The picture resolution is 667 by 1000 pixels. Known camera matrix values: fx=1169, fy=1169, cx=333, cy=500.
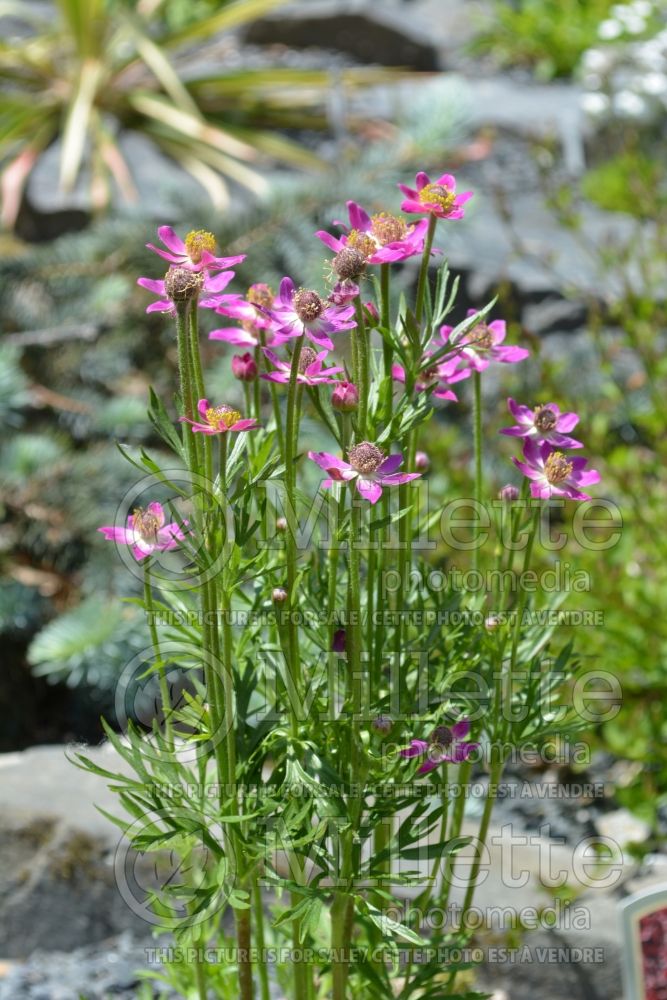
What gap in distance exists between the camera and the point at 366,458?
0.74 meters

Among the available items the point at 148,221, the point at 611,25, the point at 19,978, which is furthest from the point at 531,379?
the point at 611,25

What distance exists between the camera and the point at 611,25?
4070 mm

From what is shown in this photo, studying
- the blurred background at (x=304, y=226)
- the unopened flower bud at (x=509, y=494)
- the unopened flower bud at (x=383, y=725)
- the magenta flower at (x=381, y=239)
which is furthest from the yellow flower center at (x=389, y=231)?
the blurred background at (x=304, y=226)

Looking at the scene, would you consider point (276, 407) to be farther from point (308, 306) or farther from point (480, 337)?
point (480, 337)

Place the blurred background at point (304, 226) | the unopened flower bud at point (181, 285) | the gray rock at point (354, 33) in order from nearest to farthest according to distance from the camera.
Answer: the unopened flower bud at point (181, 285)
the blurred background at point (304, 226)
the gray rock at point (354, 33)

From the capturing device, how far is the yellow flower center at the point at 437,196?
80 cm

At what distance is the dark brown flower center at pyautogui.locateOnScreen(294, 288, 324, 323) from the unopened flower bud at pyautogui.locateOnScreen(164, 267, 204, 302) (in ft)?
0.24

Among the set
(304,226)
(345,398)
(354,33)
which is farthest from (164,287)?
(354,33)

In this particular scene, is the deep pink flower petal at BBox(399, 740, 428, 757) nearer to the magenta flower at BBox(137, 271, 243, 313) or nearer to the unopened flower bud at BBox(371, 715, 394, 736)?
the unopened flower bud at BBox(371, 715, 394, 736)

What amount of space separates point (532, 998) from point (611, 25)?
3.63 m

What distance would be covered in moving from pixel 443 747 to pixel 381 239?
1.23 feet

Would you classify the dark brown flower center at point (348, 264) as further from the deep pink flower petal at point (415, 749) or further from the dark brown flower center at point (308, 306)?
the deep pink flower petal at point (415, 749)

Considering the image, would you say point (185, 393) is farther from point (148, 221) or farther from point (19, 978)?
point (148, 221)

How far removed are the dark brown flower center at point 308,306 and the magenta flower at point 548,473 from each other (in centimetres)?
18
